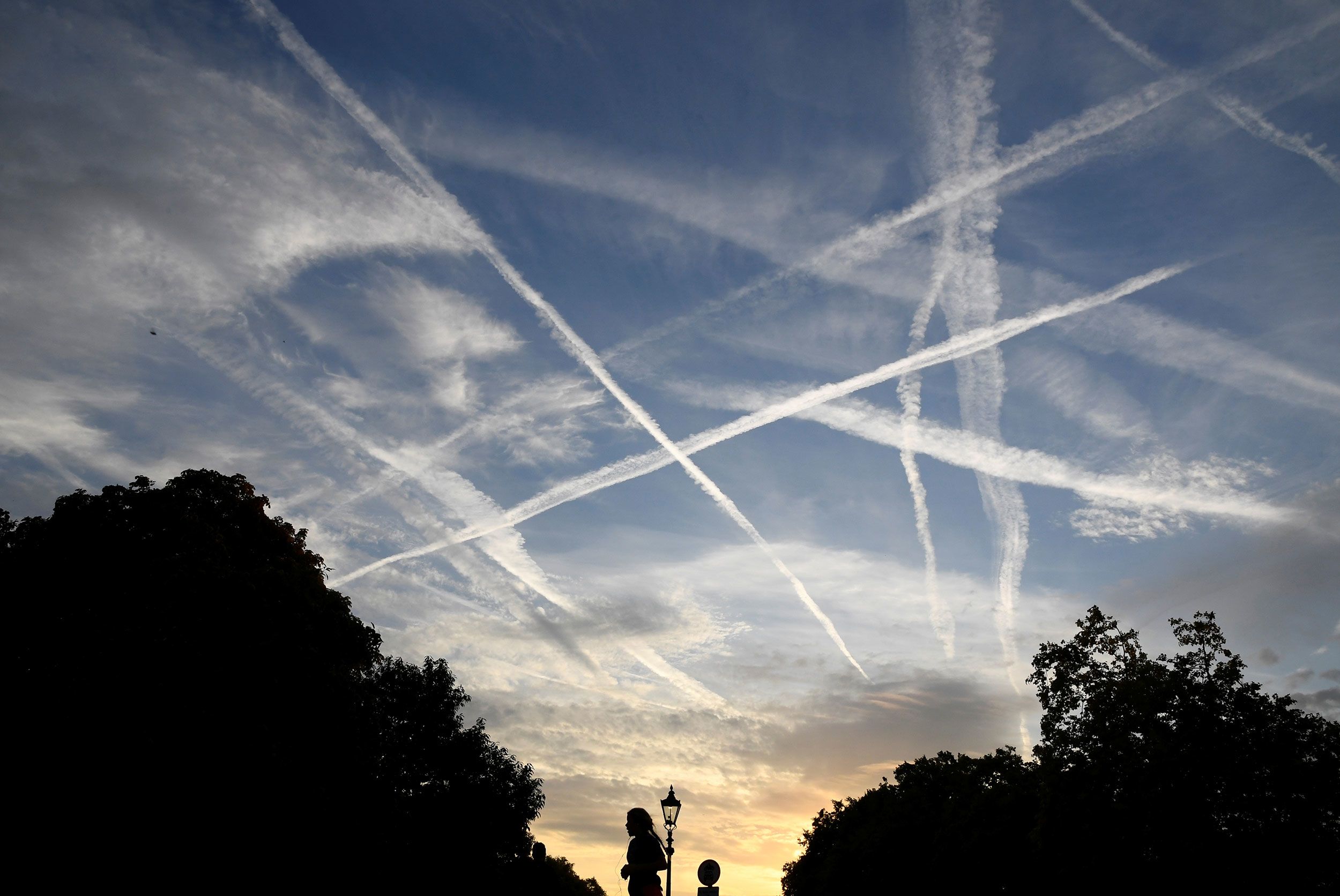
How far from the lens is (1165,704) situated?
32.4 metres

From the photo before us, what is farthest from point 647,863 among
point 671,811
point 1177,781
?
point 1177,781

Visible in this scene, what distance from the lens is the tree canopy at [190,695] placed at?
77.8 ft

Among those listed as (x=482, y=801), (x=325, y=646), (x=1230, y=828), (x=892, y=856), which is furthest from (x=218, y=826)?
(x=892, y=856)

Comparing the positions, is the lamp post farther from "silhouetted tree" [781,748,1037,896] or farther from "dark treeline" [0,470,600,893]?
"silhouetted tree" [781,748,1037,896]

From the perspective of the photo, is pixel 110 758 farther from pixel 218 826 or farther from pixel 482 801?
pixel 482 801

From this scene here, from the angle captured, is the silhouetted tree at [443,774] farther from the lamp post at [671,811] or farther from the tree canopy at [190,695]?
the lamp post at [671,811]

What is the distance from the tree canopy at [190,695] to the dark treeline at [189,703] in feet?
0.18

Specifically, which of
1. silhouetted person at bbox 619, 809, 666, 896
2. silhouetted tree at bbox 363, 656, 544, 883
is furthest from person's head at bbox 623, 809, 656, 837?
silhouetted tree at bbox 363, 656, 544, 883

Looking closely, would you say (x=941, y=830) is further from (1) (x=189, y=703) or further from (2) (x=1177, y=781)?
(1) (x=189, y=703)

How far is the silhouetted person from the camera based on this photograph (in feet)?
21.6

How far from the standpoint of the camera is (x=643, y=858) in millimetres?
6746

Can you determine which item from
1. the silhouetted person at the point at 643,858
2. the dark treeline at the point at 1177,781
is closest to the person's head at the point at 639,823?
the silhouetted person at the point at 643,858

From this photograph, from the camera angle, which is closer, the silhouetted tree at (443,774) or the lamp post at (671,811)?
the lamp post at (671,811)

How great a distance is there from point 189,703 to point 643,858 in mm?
23926
